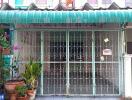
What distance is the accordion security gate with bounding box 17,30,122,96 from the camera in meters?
12.3

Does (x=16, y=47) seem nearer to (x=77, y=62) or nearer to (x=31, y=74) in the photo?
(x=31, y=74)

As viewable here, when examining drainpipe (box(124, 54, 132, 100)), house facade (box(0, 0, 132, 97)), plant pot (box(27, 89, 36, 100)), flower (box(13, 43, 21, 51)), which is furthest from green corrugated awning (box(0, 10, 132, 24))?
plant pot (box(27, 89, 36, 100))

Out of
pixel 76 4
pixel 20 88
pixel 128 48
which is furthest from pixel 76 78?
pixel 128 48

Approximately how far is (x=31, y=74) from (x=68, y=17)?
2.45 m

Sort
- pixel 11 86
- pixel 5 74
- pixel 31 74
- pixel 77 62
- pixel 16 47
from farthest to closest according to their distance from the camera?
pixel 77 62 < pixel 16 47 < pixel 31 74 < pixel 5 74 < pixel 11 86

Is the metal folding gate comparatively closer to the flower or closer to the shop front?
the shop front

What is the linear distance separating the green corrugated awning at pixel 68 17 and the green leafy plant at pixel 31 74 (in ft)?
5.29

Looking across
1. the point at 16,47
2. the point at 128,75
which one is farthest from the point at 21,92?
the point at 128,75

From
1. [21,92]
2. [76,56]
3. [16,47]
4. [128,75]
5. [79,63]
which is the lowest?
[21,92]

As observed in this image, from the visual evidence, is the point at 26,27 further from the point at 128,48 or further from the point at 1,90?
the point at 128,48

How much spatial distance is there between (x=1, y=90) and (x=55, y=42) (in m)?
2.77

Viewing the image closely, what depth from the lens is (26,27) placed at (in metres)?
12.4

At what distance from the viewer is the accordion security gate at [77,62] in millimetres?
12289

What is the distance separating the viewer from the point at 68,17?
11.2 meters
